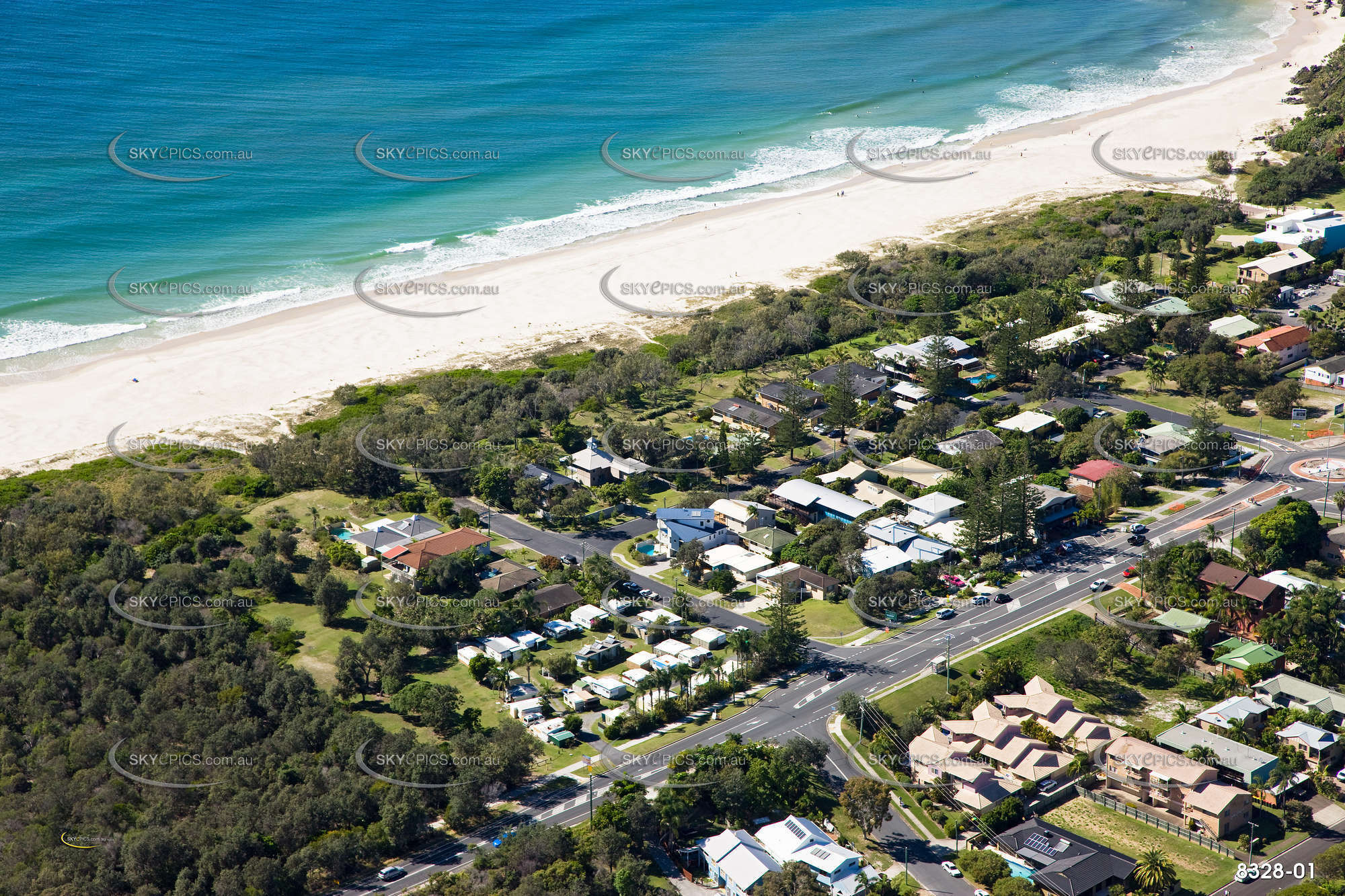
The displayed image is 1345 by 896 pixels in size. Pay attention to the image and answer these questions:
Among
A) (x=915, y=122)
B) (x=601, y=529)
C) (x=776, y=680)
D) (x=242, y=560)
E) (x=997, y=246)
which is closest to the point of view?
(x=776, y=680)

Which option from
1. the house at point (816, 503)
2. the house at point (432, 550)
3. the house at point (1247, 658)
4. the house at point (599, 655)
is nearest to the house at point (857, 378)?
the house at point (816, 503)

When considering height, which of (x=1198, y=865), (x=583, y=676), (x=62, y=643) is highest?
(x=62, y=643)

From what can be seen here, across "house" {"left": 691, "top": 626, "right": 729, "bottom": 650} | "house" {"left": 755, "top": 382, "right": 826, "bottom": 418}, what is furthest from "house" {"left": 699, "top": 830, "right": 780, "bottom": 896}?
"house" {"left": 755, "top": 382, "right": 826, "bottom": 418}

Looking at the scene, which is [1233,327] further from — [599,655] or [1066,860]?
[1066,860]

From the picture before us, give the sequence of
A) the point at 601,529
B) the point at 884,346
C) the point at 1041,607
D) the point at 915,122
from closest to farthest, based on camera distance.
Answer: the point at 1041,607, the point at 601,529, the point at 884,346, the point at 915,122

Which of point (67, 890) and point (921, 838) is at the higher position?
point (67, 890)

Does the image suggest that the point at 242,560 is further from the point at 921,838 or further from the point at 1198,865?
the point at 1198,865

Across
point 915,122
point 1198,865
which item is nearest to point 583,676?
point 1198,865
